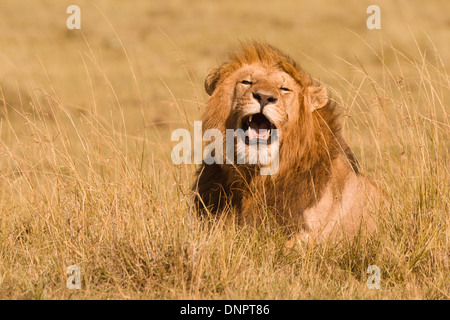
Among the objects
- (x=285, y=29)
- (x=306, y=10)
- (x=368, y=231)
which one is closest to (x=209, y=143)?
(x=368, y=231)

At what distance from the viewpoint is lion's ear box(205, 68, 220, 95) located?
4.96m

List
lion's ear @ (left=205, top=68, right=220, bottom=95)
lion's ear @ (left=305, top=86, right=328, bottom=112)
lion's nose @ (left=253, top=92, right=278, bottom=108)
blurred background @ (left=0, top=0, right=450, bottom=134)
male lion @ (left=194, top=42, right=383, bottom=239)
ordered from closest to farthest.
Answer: lion's nose @ (left=253, top=92, right=278, bottom=108), male lion @ (left=194, top=42, right=383, bottom=239), lion's ear @ (left=305, top=86, right=328, bottom=112), lion's ear @ (left=205, top=68, right=220, bottom=95), blurred background @ (left=0, top=0, right=450, bottom=134)

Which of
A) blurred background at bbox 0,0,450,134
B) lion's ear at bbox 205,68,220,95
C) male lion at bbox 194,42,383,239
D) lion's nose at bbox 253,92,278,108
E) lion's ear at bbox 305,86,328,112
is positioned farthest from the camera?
blurred background at bbox 0,0,450,134

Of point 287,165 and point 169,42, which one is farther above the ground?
point 169,42

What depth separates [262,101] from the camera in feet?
14.9

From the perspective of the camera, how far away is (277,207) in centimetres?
486

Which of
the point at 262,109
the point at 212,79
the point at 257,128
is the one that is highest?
the point at 212,79

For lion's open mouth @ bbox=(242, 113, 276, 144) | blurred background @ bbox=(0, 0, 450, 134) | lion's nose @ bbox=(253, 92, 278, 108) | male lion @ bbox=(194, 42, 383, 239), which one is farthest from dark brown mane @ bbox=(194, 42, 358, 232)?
blurred background @ bbox=(0, 0, 450, 134)

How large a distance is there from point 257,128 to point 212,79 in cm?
50

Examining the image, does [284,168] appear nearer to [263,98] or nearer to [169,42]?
[263,98]

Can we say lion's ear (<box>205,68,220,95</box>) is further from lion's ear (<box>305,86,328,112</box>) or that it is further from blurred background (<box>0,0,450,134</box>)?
Answer: blurred background (<box>0,0,450,134</box>)

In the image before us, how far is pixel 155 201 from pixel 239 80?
913mm

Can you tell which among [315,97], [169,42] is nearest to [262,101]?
[315,97]

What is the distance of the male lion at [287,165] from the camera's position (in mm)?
4730
